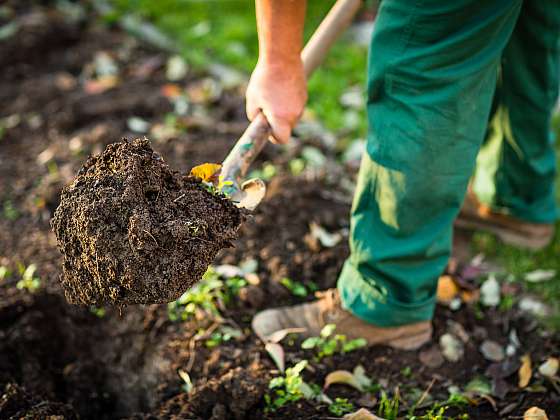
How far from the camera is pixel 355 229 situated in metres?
2.12

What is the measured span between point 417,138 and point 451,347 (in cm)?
84

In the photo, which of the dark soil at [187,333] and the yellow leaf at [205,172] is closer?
the yellow leaf at [205,172]

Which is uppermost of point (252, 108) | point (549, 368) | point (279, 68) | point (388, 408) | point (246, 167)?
point (279, 68)

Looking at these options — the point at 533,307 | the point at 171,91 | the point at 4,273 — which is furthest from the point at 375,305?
the point at 171,91

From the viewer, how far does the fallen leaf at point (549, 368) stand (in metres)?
2.16

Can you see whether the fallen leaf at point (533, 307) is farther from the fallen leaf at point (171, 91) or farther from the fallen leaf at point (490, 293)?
the fallen leaf at point (171, 91)

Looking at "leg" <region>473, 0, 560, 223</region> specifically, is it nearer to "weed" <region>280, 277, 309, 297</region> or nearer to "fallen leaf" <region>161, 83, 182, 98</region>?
"weed" <region>280, 277, 309, 297</region>

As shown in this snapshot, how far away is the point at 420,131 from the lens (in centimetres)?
188

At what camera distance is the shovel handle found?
6.55ft

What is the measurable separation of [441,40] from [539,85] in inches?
35.3

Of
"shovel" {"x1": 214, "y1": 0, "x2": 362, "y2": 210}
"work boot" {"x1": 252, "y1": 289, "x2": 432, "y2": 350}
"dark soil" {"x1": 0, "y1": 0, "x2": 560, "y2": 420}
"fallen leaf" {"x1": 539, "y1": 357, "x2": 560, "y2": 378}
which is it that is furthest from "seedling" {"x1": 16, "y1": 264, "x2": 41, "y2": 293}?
"fallen leaf" {"x1": 539, "y1": 357, "x2": 560, "y2": 378}

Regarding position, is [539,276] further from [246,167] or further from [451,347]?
[246,167]

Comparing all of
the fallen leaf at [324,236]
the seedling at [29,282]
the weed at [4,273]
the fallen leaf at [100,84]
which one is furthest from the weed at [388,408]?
the fallen leaf at [100,84]

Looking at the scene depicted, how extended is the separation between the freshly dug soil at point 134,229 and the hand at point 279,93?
38 centimetres
